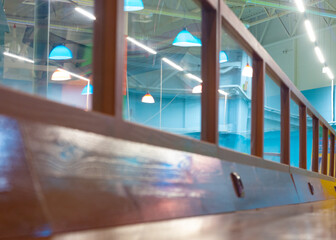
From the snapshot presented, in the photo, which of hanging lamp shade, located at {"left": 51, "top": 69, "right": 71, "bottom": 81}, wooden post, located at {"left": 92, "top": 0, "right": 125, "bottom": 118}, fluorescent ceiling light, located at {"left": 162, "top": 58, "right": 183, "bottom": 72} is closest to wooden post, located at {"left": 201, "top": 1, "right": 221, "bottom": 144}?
wooden post, located at {"left": 92, "top": 0, "right": 125, "bottom": 118}

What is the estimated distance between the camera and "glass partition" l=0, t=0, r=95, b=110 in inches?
295

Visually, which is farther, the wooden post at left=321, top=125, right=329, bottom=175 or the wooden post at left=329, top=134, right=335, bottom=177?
the wooden post at left=329, top=134, right=335, bottom=177

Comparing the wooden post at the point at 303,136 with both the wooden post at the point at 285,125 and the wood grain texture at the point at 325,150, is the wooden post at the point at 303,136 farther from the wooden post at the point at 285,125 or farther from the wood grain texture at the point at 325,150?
the wood grain texture at the point at 325,150

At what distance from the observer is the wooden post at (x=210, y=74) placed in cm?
250

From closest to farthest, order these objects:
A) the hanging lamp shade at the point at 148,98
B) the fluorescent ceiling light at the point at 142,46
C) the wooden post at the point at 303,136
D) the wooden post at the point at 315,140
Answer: the wooden post at the point at 303,136, the wooden post at the point at 315,140, the fluorescent ceiling light at the point at 142,46, the hanging lamp shade at the point at 148,98

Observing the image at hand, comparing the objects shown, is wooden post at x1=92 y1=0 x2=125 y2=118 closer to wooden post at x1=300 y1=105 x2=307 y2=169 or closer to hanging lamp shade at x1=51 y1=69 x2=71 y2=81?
wooden post at x1=300 y1=105 x2=307 y2=169

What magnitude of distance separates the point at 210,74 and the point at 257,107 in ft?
4.11

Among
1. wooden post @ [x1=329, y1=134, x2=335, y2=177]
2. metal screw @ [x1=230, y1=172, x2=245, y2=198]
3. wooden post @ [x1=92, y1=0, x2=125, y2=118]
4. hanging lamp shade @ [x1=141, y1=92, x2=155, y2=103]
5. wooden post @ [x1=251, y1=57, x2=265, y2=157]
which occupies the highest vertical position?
wooden post @ [x1=92, y1=0, x2=125, y2=118]

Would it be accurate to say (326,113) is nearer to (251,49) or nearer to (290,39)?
(290,39)

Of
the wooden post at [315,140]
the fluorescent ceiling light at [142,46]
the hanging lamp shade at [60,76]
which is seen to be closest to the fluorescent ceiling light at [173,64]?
the fluorescent ceiling light at [142,46]

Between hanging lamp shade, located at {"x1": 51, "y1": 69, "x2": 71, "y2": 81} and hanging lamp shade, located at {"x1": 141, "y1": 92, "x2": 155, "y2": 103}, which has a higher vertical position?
hanging lamp shade, located at {"x1": 51, "y1": 69, "x2": 71, "y2": 81}

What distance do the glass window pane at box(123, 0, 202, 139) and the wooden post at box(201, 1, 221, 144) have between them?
29.0 feet

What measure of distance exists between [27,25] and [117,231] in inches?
331

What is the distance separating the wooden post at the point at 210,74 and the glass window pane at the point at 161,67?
29.0 ft
